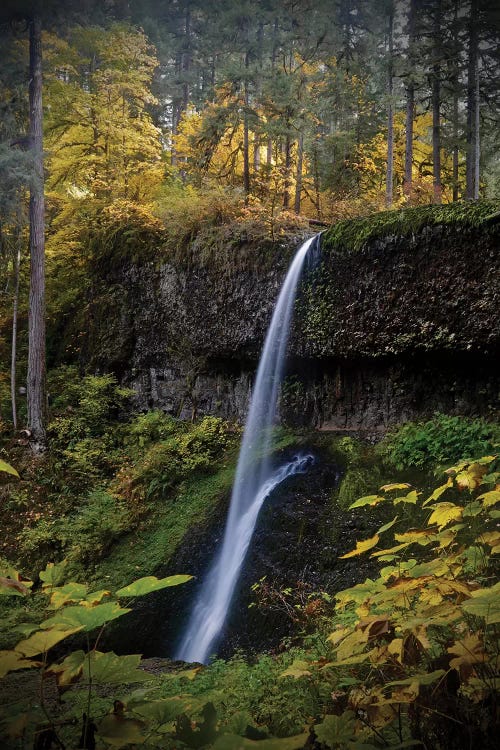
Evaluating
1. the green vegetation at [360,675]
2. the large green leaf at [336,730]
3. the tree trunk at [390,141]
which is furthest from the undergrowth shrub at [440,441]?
the tree trunk at [390,141]

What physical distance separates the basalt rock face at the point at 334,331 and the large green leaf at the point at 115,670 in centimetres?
702

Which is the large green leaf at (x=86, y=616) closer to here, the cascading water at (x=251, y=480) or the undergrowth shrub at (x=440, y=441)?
the cascading water at (x=251, y=480)

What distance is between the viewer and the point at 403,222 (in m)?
7.73

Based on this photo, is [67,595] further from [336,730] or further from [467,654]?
[467,654]

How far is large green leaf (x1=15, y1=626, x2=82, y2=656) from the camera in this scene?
1.27 meters

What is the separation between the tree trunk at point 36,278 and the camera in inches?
412

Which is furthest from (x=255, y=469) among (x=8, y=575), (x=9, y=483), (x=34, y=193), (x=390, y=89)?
(x=390, y=89)

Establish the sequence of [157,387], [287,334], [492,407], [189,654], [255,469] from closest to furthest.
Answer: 1. [189,654]
2. [492,407]
3. [255,469]
4. [287,334]
5. [157,387]

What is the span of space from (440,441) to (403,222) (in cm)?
384

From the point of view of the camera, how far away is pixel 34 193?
10.5m

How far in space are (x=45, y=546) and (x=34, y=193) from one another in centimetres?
796

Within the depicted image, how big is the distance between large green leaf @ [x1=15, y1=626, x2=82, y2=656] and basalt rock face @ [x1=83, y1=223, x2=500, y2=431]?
23.5ft

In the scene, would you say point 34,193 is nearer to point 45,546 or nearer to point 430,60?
point 45,546

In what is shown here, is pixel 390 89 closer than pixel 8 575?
No
